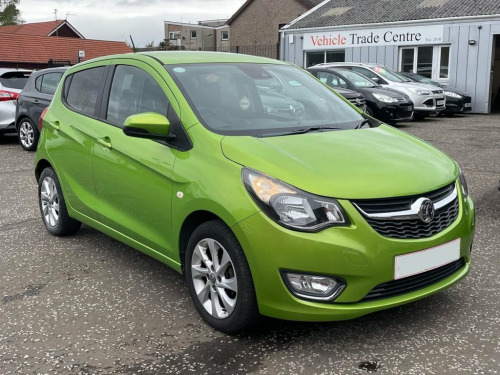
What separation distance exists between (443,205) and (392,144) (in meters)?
0.59

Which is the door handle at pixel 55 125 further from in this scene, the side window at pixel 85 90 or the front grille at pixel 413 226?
the front grille at pixel 413 226

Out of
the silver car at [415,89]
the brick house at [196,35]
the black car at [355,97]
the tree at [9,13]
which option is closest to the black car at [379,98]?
the black car at [355,97]

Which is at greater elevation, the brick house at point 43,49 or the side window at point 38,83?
the brick house at point 43,49

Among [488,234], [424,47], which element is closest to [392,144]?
[488,234]

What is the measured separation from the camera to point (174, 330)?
11.2 ft

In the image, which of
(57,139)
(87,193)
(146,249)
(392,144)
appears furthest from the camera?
(57,139)

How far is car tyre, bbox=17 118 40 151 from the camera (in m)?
10.7

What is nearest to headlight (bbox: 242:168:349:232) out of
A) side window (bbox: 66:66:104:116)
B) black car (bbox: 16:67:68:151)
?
side window (bbox: 66:66:104:116)

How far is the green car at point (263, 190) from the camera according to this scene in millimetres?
2914

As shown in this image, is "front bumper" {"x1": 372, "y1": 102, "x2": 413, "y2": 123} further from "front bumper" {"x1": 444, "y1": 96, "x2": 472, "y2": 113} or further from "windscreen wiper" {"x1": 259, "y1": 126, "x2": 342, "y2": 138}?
"windscreen wiper" {"x1": 259, "y1": 126, "x2": 342, "y2": 138}

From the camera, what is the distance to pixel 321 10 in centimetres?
2717

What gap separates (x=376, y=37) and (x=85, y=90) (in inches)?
805

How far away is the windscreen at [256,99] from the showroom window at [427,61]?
62.1 ft

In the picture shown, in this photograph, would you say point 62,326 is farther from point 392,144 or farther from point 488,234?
point 488,234
